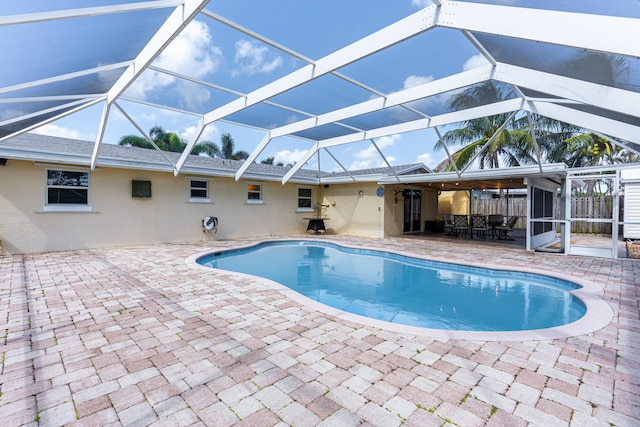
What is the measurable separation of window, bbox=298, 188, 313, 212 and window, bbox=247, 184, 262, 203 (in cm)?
245

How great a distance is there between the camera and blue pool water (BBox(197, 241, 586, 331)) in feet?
→ 17.1

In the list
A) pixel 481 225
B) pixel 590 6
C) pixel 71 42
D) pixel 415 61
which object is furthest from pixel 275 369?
pixel 481 225

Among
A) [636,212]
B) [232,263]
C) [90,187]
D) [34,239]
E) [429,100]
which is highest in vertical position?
[429,100]

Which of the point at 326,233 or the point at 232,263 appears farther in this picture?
the point at 326,233

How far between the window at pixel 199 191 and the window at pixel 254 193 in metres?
1.96

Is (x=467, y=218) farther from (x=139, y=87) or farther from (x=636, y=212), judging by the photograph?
(x=139, y=87)

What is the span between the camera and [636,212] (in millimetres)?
9703

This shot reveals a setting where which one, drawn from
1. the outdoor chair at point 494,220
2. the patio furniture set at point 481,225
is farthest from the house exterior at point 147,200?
the outdoor chair at point 494,220

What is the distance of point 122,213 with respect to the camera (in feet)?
34.8

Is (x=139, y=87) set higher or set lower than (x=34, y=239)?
higher

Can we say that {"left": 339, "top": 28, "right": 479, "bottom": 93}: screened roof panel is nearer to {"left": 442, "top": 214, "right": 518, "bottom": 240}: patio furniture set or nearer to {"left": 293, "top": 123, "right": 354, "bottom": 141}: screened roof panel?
{"left": 293, "top": 123, "right": 354, "bottom": 141}: screened roof panel

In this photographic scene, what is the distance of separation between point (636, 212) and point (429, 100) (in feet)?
26.8

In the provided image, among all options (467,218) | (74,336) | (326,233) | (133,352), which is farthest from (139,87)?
(467,218)

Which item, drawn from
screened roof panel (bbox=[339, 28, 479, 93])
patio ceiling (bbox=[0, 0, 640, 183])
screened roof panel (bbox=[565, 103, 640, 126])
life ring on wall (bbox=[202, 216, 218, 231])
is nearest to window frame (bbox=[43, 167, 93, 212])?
patio ceiling (bbox=[0, 0, 640, 183])
